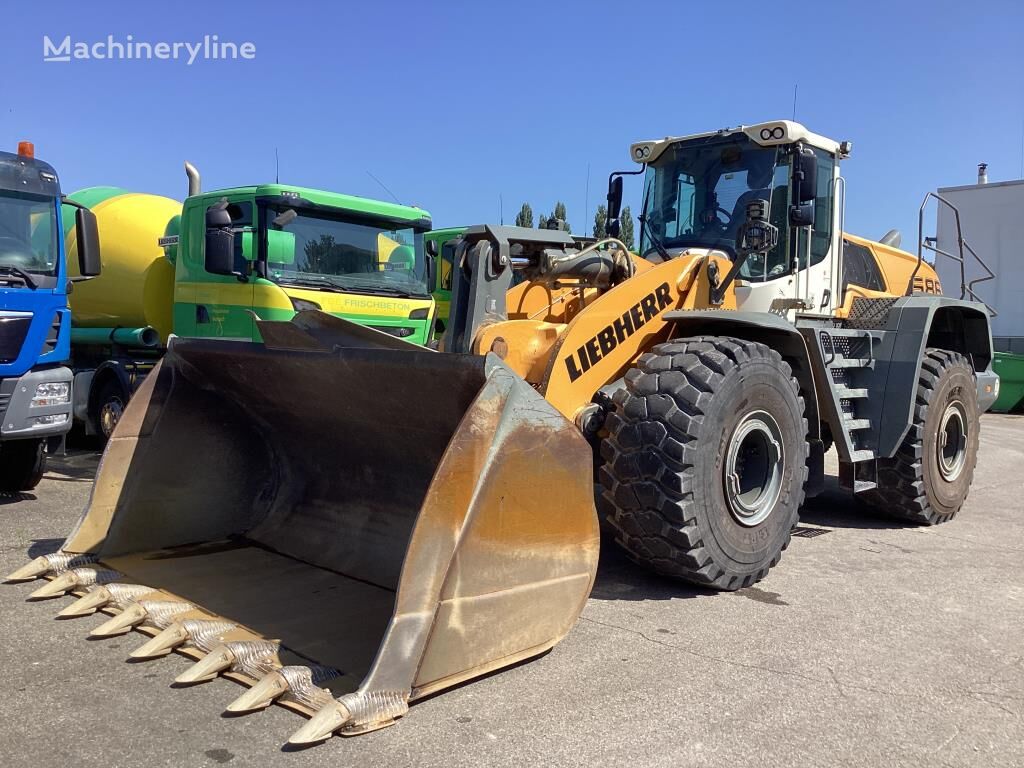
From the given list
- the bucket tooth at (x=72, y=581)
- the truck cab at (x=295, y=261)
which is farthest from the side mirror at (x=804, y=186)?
the bucket tooth at (x=72, y=581)

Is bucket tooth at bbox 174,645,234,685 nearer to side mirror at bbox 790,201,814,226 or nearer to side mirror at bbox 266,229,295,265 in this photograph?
side mirror at bbox 790,201,814,226

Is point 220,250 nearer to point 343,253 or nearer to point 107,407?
point 343,253

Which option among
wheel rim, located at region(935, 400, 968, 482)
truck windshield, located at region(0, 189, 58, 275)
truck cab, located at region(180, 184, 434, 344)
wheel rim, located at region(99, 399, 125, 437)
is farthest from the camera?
wheel rim, located at region(99, 399, 125, 437)

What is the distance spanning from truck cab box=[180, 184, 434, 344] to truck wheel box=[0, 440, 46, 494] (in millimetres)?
1785

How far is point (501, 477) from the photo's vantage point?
3.38m

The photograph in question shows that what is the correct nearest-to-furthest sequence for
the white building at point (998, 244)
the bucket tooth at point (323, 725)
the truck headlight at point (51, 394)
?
the bucket tooth at point (323, 725) < the truck headlight at point (51, 394) < the white building at point (998, 244)

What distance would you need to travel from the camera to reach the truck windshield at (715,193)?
19.5ft

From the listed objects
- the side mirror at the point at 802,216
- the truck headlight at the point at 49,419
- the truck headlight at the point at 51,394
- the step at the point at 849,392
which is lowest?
→ the truck headlight at the point at 49,419

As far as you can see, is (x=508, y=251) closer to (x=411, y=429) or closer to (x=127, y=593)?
(x=411, y=429)

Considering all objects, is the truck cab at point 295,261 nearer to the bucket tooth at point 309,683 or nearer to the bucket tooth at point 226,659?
the bucket tooth at point 226,659

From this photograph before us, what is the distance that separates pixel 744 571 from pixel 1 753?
345cm

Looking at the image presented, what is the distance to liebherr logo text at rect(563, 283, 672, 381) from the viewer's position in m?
4.55

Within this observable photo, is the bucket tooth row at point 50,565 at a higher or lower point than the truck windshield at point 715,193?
lower

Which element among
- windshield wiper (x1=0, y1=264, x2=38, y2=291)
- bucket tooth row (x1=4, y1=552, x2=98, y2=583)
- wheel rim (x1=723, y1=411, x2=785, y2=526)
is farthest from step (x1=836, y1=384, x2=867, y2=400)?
windshield wiper (x1=0, y1=264, x2=38, y2=291)
